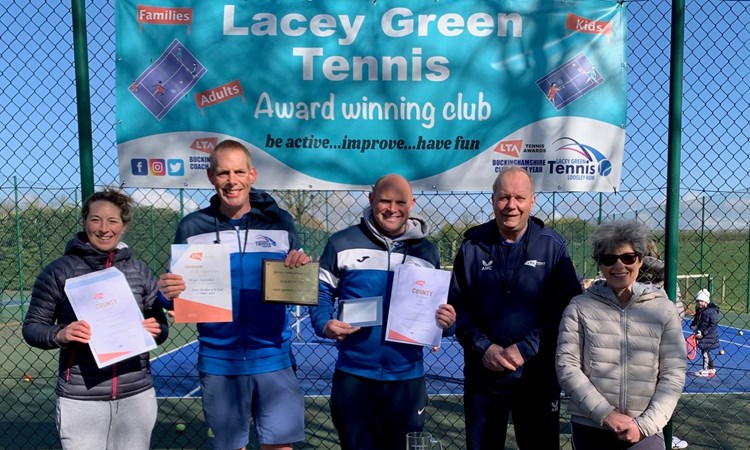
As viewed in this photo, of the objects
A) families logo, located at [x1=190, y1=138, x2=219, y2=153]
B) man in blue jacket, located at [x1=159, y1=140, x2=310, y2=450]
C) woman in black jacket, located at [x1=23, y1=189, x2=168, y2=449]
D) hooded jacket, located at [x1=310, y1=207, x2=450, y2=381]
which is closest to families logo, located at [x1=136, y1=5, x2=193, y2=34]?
families logo, located at [x1=190, y1=138, x2=219, y2=153]

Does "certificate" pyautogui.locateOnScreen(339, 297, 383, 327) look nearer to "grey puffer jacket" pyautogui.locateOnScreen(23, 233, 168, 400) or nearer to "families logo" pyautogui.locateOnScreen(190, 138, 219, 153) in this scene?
"grey puffer jacket" pyautogui.locateOnScreen(23, 233, 168, 400)

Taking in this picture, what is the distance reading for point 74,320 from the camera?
2.77 meters

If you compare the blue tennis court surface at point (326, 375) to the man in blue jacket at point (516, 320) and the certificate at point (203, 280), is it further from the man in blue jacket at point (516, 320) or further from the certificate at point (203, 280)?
the certificate at point (203, 280)

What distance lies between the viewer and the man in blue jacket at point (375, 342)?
2953 millimetres

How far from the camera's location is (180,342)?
46.2 ft

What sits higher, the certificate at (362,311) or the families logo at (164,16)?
the families logo at (164,16)

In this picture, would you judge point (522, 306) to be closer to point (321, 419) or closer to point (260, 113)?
point (260, 113)

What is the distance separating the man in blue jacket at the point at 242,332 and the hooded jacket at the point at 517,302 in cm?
91

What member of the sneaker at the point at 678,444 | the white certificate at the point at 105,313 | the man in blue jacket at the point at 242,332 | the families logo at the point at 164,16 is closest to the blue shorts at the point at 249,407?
the man in blue jacket at the point at 242,332

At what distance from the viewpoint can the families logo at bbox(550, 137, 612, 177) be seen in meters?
3.91

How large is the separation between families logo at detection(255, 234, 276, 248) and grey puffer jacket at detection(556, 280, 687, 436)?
1.51 metres

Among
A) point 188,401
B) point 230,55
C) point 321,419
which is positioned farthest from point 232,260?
point 188,401

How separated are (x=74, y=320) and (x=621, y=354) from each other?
2582 millimetres

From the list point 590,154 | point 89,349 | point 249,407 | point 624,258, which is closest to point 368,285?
point 249,407
